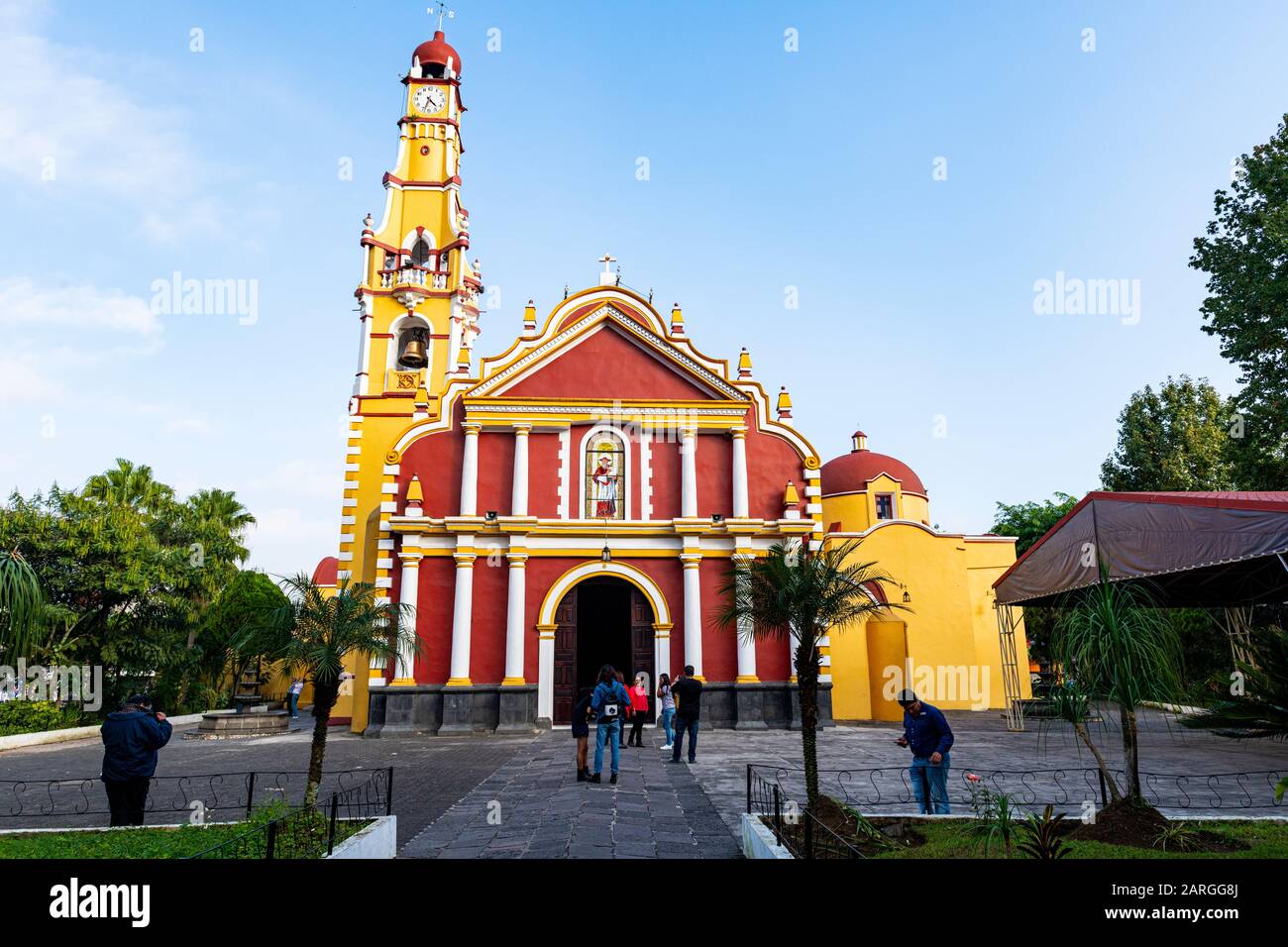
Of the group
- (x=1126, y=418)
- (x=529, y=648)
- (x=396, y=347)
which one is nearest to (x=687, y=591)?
(x=529, y=648)

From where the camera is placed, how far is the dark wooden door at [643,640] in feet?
69.3

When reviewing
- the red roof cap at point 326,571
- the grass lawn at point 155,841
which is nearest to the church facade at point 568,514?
the grass lawn at point 155,841

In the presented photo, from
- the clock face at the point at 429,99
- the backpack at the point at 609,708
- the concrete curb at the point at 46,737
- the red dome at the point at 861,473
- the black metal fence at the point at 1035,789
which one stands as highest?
the clock face at the point at 429,99

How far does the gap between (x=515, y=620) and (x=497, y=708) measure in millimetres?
2310

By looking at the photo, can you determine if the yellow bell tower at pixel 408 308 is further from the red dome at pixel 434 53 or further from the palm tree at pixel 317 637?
the palm tree at pixel 317 637

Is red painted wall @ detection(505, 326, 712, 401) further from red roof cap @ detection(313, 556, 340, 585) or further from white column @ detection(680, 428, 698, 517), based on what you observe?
red roof cap @ detection(313, 556, 340, 585)

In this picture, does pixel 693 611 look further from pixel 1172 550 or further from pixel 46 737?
pixel 46 737

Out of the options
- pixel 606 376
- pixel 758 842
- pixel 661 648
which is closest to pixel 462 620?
pixel 661 648

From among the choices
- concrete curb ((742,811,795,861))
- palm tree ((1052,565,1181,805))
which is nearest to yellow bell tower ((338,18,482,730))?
concrete curb ((742,811,795,861))

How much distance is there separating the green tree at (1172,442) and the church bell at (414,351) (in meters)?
31.1

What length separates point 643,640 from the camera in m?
21.4

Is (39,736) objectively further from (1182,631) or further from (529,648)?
(1182,631)
